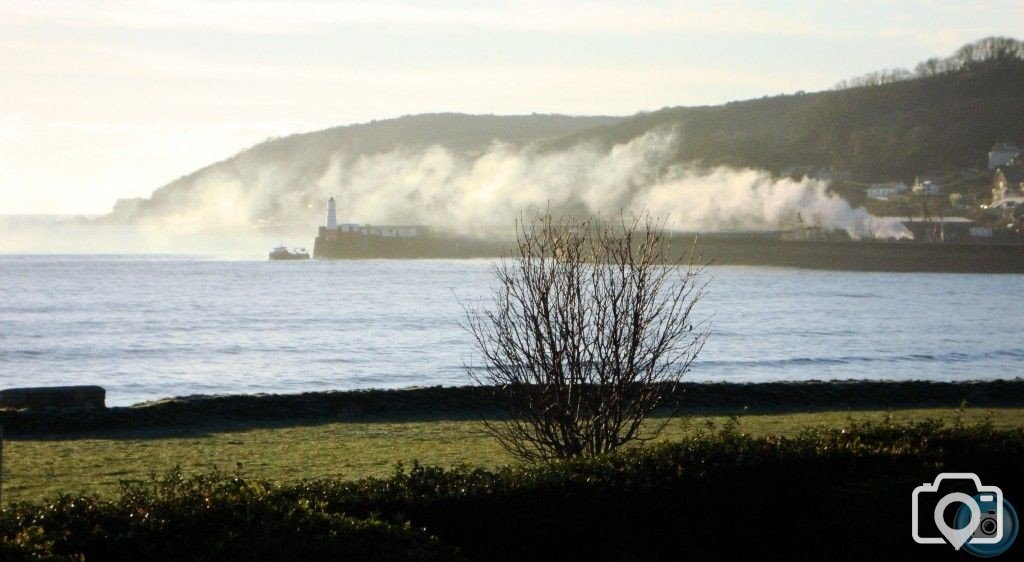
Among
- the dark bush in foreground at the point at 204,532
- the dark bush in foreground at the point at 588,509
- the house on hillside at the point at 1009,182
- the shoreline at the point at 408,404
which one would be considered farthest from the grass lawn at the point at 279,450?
the house on hillside at the point at 1009,182

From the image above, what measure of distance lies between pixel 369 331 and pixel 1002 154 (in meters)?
124

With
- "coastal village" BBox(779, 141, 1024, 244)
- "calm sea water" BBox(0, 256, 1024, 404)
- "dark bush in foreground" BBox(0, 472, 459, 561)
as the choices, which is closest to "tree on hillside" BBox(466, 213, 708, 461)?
"dark bush in foreground" BBox(0, 472, 459, 561)

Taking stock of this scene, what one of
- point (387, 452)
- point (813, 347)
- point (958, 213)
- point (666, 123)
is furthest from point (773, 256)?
point (387, 452)

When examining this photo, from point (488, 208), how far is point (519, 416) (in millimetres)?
177000

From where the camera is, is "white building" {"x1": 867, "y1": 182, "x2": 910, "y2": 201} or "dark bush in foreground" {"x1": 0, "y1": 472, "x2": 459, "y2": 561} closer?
"dark bush in foreground" {"x1": 0, "y1": 472, "x2": 459, "y2": 561}

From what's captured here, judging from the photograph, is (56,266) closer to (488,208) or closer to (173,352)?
(488,208)

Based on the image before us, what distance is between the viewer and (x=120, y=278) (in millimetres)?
105000

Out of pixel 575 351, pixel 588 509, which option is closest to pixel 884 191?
pixel 575 351

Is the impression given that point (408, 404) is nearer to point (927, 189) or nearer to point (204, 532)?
point (204, 532)

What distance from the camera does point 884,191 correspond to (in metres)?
157

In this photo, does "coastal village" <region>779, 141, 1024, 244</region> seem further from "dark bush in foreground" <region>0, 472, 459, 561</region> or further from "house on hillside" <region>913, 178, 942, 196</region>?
"dark bush in foreground" <region>0, 472, 459, 561</region>

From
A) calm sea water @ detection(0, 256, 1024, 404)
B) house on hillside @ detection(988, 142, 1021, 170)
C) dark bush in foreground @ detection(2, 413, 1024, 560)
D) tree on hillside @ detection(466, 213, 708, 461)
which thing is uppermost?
house on hillside @ detection(988, 142, 1021, 170)

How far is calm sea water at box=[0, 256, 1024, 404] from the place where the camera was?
34656mm

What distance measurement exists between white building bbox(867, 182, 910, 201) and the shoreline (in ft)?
447
